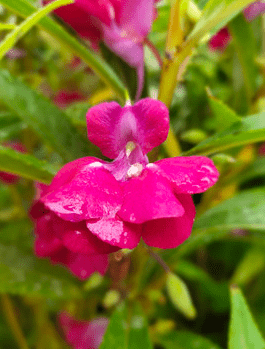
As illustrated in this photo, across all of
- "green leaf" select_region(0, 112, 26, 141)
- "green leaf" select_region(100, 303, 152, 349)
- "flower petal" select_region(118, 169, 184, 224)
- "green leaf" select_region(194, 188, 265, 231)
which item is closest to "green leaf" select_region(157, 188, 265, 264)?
"green leaf" select_region(194, 188, 265, 231)

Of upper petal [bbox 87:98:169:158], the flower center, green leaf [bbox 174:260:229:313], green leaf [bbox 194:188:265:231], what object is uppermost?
upper petal [bbox 87:98:169:158]

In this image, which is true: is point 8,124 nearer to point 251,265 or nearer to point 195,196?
point 195,196

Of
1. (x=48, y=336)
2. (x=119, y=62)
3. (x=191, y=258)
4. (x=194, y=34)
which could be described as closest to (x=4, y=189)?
(x=48, y=336)

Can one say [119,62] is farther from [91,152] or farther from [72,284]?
[72,284]

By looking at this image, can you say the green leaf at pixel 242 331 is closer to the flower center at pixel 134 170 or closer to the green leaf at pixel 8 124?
the flower center at pixel 134 170

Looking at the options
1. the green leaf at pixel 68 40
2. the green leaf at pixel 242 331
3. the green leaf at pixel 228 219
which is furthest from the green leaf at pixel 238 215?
the green leaf at pixel 68 40

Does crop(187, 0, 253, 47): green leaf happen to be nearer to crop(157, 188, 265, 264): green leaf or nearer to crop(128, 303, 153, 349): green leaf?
crop(157, 188, 265, 264): green leaf
